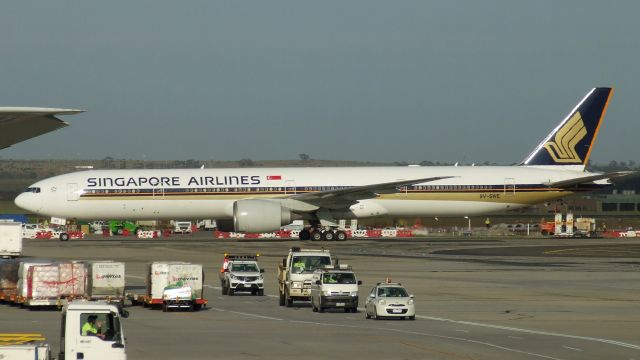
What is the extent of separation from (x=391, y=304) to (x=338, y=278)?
3.40 metres

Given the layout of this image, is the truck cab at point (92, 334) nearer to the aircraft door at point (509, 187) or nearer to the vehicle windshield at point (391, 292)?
the vehicle windshield at point (391, 292)

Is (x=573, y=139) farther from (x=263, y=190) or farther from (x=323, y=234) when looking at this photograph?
(x=263, y=190)

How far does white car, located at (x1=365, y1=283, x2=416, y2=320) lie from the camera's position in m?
35.7

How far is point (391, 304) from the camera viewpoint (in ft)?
117

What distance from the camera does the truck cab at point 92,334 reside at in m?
20.6

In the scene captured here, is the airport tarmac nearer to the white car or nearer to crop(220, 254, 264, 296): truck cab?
the white car

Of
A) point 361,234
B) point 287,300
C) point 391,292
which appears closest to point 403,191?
point 361,234

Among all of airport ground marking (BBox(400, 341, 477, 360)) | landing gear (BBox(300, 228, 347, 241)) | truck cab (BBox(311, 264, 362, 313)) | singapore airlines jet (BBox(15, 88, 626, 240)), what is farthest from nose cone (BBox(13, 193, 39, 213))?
airport ground marking (BBox(400, 341, 477, 360))

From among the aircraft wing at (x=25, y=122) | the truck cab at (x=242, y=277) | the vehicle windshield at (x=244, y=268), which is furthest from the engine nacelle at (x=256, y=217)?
the aircraft wing at (x=25, y=122)

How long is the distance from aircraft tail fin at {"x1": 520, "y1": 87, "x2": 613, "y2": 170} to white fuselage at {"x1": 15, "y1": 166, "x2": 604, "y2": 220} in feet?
7.59

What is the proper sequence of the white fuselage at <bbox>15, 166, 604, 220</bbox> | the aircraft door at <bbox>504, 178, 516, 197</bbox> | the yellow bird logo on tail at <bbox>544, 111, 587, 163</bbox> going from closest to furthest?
the white fuselage at <bbox>15, 166, 604, 220</bbox>, the aircraft door at <bbox>504, 178, 516, 197</bbox>, the yellow bird logo on tail at <bbox>544, 111, 587, 163</bbox>

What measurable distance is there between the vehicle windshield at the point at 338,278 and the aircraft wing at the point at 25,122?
744 inches

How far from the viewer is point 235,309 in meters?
39.4

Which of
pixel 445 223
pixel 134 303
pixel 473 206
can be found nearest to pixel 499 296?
pixel 134 303
